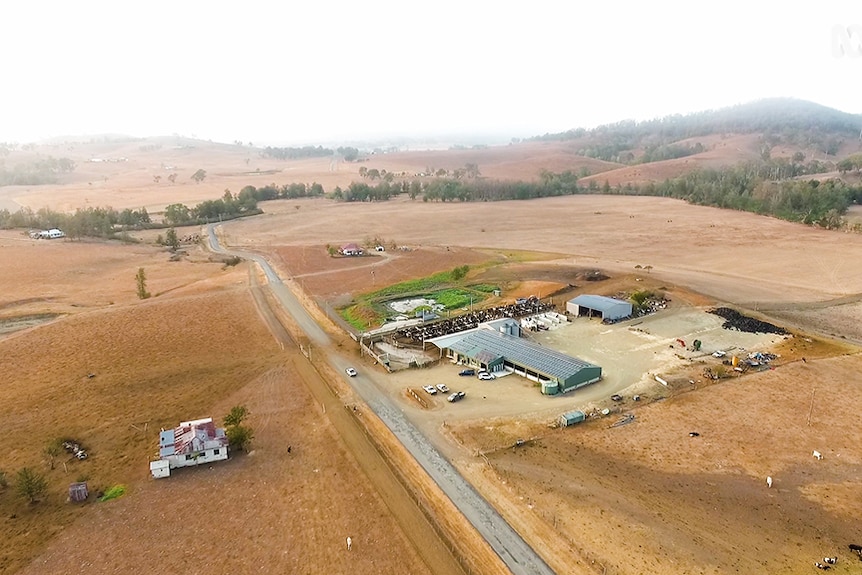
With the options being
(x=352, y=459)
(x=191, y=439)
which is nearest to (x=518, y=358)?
(x=352, y=459)

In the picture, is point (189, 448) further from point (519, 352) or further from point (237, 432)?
point (519, 352)

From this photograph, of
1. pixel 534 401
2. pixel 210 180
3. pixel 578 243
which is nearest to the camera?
pixel 534 401

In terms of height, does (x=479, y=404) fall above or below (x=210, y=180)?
below

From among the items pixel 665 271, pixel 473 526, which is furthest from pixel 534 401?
pixel 665 271

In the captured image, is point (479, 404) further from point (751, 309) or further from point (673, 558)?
point (751, 309)

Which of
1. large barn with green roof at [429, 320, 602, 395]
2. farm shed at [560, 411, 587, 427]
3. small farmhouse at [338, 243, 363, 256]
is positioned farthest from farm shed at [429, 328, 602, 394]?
small farmhouse at [338, 243, 363, 256]

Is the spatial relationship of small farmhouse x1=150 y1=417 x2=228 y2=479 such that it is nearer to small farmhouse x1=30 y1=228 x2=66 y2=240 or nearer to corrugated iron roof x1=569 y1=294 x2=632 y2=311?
corrugated iron roof x1=569 y1=294 x2=632 y2=311
